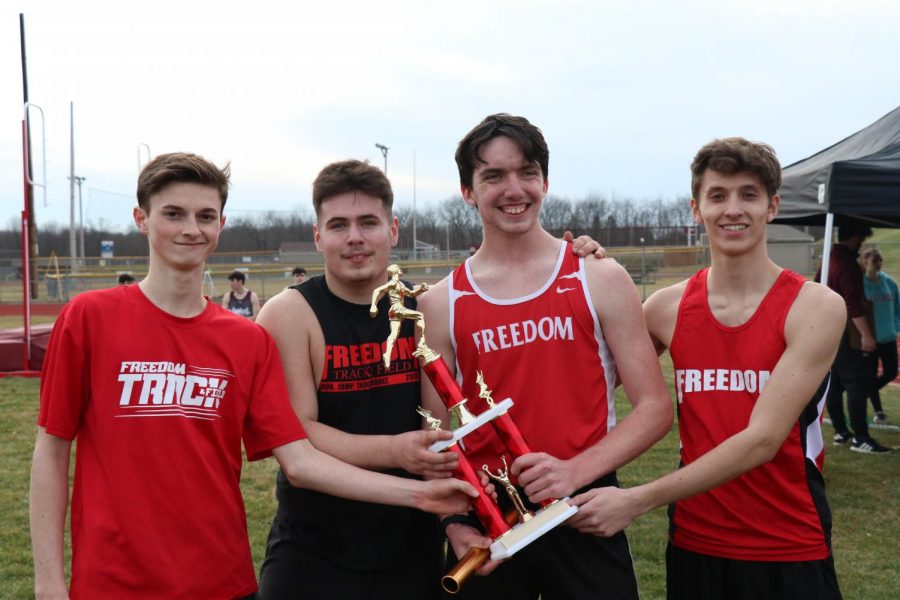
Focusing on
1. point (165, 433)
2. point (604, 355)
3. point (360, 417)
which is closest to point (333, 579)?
point (360, 417)

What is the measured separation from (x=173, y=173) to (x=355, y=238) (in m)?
0.60

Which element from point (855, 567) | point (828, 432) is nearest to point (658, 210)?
point (828, 432)

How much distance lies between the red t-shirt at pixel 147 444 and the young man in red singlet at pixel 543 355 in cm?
71

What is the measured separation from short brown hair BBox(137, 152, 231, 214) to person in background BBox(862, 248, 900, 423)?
24.0ft

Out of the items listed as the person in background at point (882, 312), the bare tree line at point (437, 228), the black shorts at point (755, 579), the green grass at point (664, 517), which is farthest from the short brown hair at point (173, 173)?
the bare tree line at point (437, 228)

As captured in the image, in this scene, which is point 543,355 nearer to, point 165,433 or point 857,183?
point 165,433

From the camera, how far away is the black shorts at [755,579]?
251cm

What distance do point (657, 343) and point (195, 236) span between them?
173 centimetres

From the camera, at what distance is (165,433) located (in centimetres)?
225

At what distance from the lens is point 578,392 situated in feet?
8.32

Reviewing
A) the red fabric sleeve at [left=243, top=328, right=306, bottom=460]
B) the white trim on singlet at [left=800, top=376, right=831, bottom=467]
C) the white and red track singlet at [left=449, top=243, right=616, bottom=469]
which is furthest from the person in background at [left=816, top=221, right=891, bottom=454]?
the red fabric sleeve at [left=243, top=328, right=306, bottom=460]

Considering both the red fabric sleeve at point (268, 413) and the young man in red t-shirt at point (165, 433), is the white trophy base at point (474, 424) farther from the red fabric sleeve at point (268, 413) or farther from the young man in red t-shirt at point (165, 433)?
the red fabric sleeve at point (268, 413)

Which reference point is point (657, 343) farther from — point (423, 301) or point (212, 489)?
point (212, 489)

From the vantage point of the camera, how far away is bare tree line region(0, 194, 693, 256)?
171 ft
